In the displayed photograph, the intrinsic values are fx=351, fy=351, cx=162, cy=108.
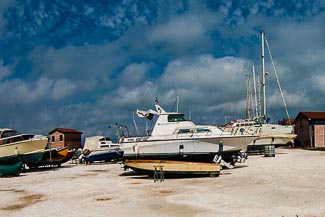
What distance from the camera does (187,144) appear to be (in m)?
23.2

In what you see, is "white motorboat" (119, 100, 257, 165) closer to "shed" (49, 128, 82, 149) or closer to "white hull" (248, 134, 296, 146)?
"white hull" (248, 134, 296, 146)

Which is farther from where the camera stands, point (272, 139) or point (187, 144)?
point (272, 139)

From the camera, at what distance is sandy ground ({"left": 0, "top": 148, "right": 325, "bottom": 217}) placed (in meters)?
10.8

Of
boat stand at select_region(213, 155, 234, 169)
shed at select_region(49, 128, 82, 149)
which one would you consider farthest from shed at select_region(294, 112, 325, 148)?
shed at select_region(49, 128, 82, 149)

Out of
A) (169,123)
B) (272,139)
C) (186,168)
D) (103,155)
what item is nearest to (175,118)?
(169,123)

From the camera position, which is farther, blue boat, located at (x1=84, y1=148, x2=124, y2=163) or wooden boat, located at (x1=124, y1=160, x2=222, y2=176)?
blue boat, located at (x1=84, y1=148, x2=124, y2=163)

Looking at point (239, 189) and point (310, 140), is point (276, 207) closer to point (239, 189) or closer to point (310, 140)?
point (239, 189)

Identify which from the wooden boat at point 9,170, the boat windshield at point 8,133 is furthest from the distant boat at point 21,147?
the wooden boat at point 9,170

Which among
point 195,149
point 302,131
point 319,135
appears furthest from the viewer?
point 302,131

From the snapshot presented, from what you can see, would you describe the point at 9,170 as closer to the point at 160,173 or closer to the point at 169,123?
the point at 169,123

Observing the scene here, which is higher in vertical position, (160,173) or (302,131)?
(302,131)

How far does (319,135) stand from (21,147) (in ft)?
127

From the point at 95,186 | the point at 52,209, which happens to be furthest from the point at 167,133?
the point at 52,209

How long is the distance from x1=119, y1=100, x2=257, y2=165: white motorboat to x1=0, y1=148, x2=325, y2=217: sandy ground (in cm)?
410
